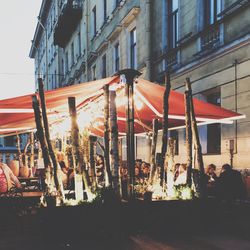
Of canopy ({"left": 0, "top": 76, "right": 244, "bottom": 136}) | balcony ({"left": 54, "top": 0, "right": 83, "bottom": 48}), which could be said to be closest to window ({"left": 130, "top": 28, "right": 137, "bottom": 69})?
canopy ({"left": 0, "top": 76, "right": 244, "bottom": 136})

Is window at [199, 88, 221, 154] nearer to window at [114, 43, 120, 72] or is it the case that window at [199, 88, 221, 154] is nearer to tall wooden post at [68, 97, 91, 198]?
tall wooden post at [68, 97, 91, 198]

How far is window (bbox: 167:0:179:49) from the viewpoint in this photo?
14.6 meters

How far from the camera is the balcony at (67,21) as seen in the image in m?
26.7

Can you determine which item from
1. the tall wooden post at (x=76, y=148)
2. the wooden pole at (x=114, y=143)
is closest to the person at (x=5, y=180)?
the tall wooden post at (x=76, y=148)

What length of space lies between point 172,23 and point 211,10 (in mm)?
2766

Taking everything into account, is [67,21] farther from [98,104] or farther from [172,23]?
[98,104]

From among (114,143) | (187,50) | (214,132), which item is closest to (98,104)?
(114,143)

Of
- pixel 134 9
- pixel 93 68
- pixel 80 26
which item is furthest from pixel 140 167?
pixel 80 26

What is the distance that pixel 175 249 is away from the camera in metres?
5.10

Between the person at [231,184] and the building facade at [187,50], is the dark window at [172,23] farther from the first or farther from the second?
the person at [231,184]

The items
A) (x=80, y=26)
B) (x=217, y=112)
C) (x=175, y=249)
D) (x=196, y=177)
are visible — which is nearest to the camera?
(x=175, y=249)

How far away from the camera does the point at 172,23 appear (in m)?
14.9

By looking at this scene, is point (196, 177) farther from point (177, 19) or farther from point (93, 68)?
point (93, 68)

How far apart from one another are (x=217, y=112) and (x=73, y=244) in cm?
447
